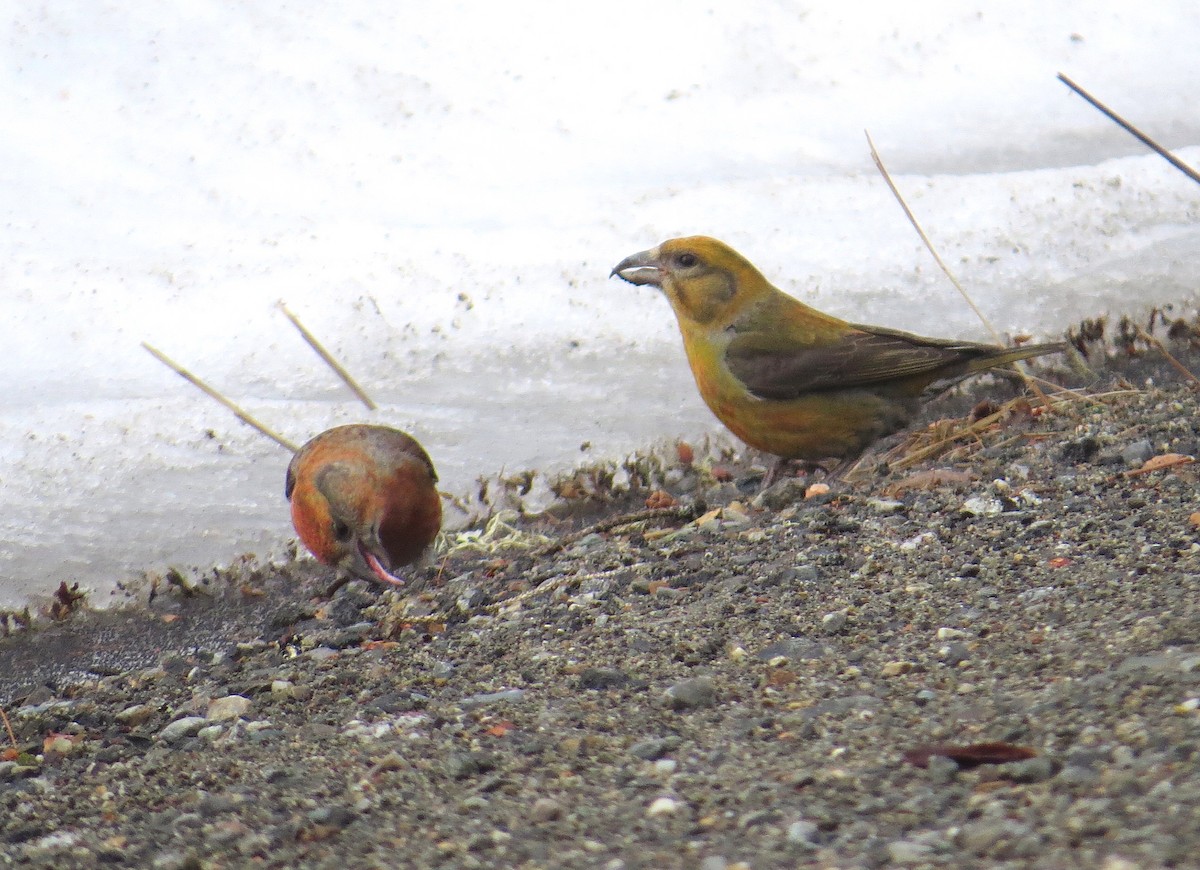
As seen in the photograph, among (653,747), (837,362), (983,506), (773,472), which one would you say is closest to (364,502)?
(773,472)

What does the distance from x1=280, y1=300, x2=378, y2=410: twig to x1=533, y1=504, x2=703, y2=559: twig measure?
141cm

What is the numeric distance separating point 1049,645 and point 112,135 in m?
5.64

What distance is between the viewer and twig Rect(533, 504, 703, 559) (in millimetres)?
4469

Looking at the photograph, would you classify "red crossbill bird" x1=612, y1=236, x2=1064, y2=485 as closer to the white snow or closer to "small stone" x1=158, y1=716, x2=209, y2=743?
the white snow

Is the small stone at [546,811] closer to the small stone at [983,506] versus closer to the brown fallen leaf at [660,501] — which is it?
the small stone at [983,506]

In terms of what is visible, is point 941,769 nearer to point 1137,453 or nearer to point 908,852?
point 908,852

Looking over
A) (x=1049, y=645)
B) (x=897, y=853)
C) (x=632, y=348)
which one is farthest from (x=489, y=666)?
(x=632, y=348)

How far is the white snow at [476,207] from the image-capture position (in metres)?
5.46

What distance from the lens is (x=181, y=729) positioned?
331 centimetres

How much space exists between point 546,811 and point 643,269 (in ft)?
11.5

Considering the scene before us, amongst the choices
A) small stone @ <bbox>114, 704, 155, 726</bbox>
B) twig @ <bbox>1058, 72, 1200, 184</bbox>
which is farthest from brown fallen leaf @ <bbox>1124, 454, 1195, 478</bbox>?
small stone @ <bbox>114, 704, 155, 726</bbox>

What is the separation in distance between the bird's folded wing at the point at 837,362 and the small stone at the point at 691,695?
231 centimetres

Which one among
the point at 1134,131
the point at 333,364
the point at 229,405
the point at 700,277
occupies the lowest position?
the point at 229,405

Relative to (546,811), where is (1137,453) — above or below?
above
